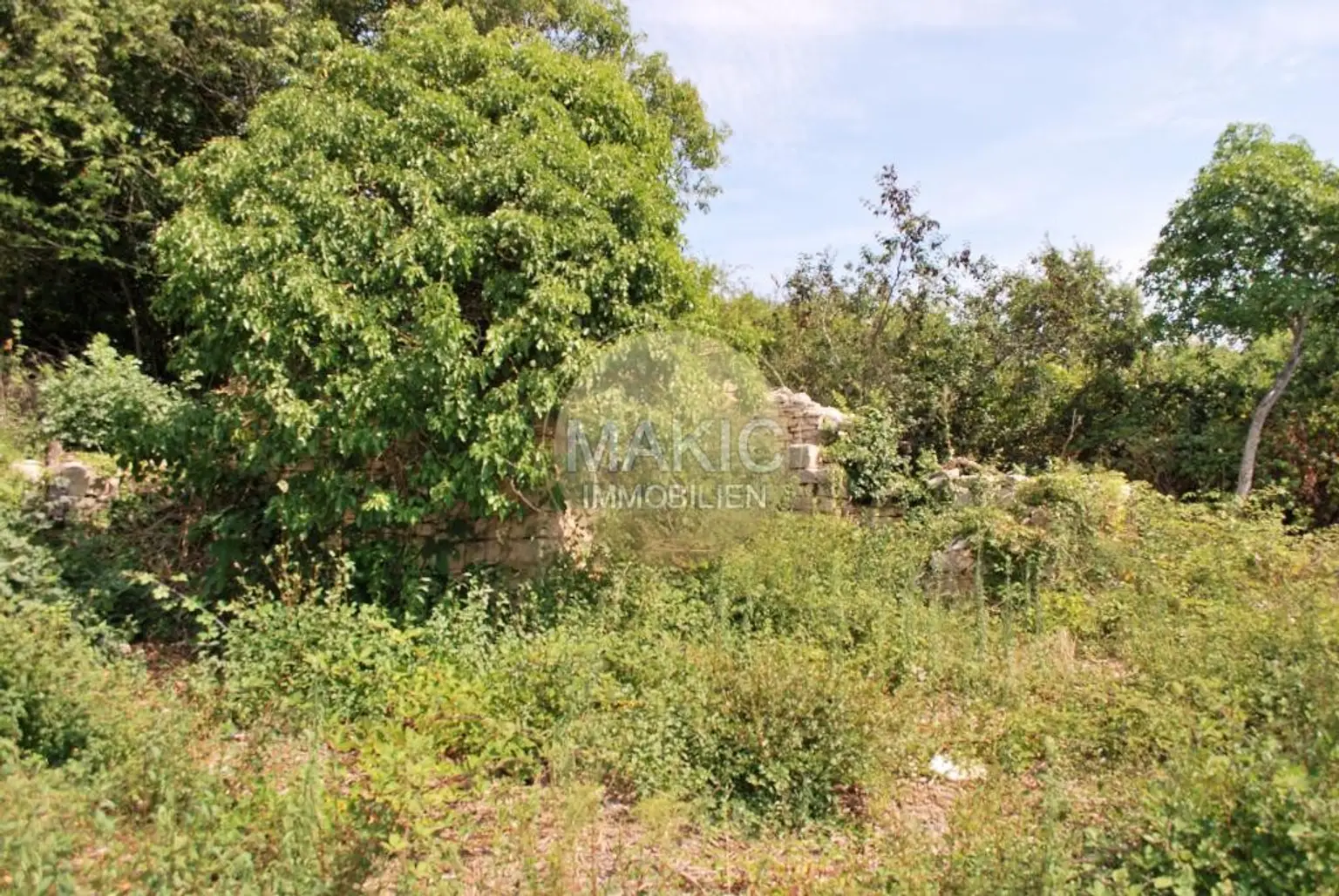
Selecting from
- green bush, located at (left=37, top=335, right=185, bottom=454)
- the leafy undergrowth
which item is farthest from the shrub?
green bush, located at (left=37, top=335, right=185, bottom=454)

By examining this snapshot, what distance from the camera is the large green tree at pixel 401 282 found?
4.83 meters

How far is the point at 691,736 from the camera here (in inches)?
143

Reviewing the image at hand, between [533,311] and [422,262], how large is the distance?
2.58 feet

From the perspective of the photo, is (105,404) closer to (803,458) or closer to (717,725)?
(717,725)

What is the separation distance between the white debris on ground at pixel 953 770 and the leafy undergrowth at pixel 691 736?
0.14ft

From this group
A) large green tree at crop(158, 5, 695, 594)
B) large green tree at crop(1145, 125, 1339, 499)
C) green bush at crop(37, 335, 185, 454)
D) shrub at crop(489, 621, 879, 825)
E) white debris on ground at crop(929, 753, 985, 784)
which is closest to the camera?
shrub at crop(489, 621, 879, 825)

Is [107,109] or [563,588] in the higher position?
[107,109]

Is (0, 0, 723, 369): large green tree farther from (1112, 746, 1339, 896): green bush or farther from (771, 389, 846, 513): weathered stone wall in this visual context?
(1112, 746, 1339, 896): green bush

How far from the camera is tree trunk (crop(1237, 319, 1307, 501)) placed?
7.60 meters

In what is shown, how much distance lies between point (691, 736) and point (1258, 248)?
741 centimetres

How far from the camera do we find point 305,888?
2.41m

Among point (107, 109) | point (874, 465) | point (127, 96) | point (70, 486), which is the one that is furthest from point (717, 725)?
point (127, 96)

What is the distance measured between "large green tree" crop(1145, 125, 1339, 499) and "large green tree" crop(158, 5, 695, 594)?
558 centimetres

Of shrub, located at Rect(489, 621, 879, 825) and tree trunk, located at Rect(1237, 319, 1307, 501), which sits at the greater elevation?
tree trunk, located at Rect(1237, 319, 1307, 501)
